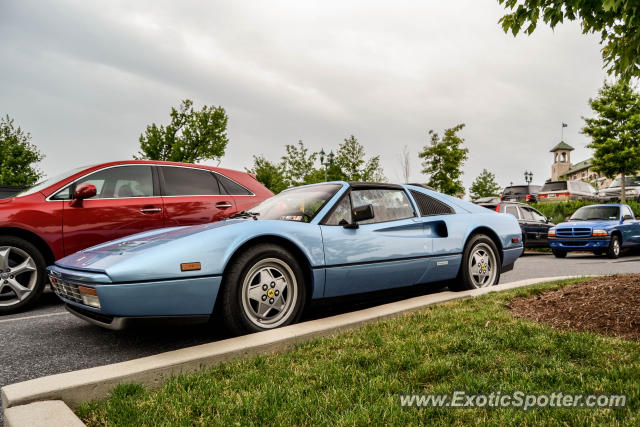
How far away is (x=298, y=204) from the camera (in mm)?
4160

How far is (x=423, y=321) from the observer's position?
3.49m

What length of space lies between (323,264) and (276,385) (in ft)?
4.60

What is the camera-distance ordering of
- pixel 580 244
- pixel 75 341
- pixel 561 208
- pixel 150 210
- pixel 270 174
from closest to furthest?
pixel 75 341 → pixel 150 210 → pixel 580 244 → pixel 561 208 → pixel 270 174

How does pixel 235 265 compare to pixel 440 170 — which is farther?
pixel 440 170

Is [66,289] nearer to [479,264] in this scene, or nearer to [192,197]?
[192,197]

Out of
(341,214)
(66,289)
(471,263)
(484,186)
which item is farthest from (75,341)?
(484,186)

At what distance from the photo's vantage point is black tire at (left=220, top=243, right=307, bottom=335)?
3143 mm

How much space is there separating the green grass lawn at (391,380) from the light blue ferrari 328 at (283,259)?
0.58m

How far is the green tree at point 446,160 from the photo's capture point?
95.5 ft

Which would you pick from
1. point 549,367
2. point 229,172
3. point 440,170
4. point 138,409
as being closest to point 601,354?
point 549,367

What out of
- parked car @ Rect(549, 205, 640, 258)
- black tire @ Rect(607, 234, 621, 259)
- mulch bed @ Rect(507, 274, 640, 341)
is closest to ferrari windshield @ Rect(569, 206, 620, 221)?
parked car @ Rect(549, 205, 640, 258)

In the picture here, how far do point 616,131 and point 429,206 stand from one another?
24393 mm

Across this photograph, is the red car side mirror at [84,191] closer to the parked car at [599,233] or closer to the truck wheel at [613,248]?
the parked car at [599,233]

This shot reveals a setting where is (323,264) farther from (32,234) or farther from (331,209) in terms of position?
(32,234)
